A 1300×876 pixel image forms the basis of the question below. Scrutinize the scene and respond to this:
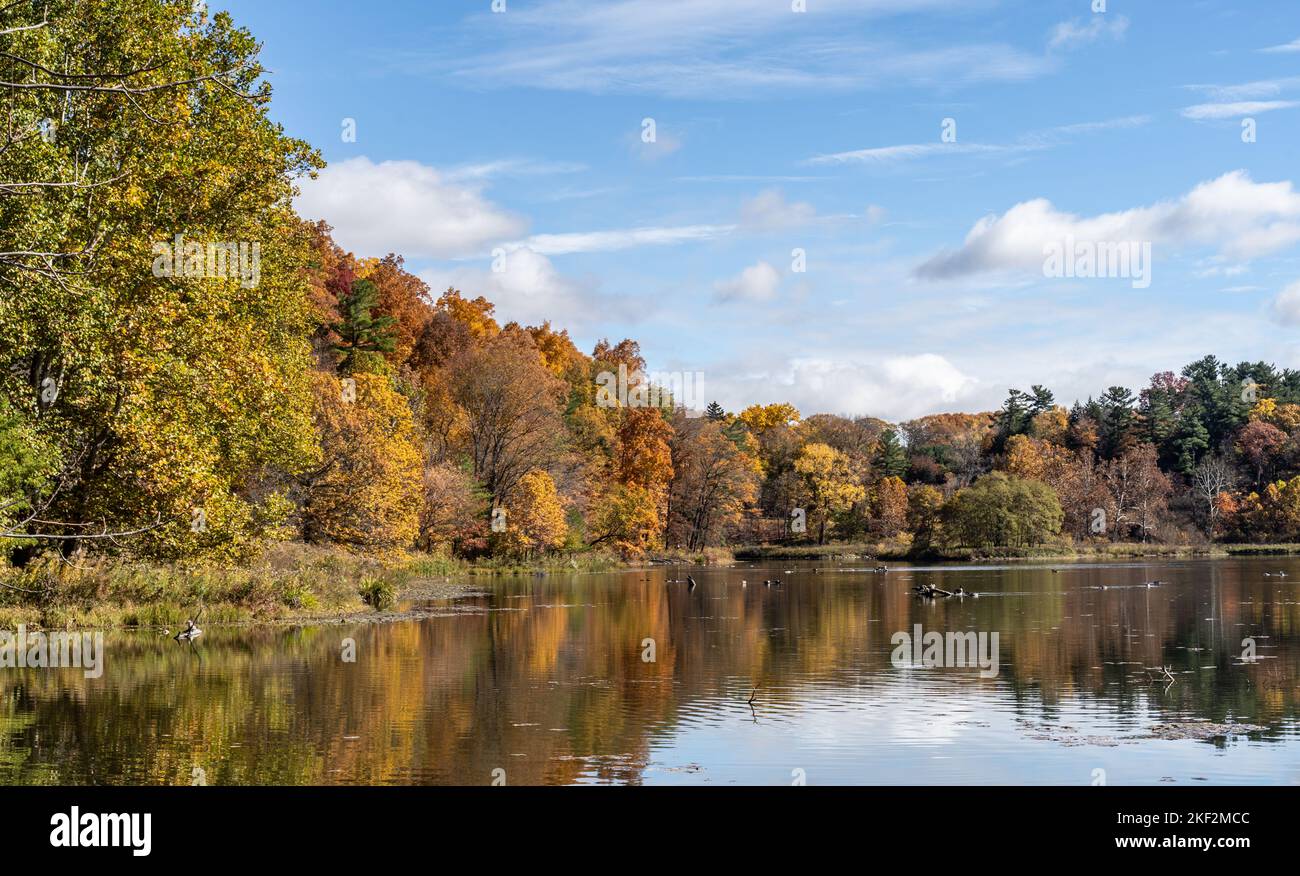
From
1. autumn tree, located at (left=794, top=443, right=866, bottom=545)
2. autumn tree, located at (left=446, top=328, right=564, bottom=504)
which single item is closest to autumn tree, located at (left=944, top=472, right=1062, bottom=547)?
autumn tree, located at (left=794, top=443, right=866, bottom=545)

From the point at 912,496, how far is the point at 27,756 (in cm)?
9014

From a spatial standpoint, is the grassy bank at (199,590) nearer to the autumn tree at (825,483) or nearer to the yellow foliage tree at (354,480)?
the yellow foliage tree at (354,480)

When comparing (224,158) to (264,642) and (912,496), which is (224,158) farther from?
(912,496)

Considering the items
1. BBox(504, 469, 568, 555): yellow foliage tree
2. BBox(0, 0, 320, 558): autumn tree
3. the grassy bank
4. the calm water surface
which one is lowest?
the calm water surface

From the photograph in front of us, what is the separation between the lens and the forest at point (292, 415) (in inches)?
1027

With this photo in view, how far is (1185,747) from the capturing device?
17.0 meters

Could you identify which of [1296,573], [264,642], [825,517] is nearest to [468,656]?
[264,642]

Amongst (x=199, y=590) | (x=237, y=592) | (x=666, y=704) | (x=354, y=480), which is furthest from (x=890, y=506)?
(x=666, y=704)

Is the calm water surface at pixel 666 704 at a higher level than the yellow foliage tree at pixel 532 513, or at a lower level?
lower

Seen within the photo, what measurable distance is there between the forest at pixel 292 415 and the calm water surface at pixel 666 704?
Answer: 13.0ft

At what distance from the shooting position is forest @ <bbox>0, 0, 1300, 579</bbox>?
1027 inches

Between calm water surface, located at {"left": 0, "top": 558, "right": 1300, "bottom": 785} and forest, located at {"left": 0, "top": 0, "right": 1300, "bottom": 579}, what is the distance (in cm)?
396

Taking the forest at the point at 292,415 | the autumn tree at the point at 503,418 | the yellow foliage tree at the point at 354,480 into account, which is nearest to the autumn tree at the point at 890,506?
the forest at the point at 292,415

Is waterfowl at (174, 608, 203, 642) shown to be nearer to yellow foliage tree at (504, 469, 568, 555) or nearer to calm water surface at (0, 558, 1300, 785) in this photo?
calm water surface at (0, 558, 1300, 785)
